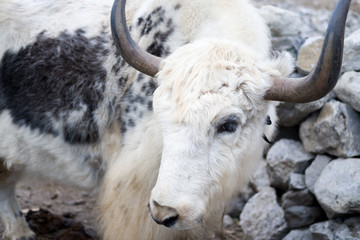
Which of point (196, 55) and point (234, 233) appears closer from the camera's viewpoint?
point (196, 55)

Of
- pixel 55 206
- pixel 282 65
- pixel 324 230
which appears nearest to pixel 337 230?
pixel 324 230

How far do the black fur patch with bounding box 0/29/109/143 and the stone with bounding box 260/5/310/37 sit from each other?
1942 millimetres

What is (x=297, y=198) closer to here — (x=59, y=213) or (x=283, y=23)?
(x=283, y=23)

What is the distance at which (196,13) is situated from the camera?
11.3 feet

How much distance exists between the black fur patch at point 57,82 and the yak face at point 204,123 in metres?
0.84

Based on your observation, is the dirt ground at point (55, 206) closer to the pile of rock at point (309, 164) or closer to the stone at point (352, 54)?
the pile of rock at point (309, 164)

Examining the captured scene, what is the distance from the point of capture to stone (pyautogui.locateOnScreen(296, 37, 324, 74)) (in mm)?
4230

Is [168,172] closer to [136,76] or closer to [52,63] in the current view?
[136,76]

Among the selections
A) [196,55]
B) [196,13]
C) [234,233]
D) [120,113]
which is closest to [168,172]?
[196,55]

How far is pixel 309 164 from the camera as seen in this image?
14.2ft

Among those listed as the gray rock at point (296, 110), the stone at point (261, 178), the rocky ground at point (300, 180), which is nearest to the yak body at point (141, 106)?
the rocky ground at point (300, 180)

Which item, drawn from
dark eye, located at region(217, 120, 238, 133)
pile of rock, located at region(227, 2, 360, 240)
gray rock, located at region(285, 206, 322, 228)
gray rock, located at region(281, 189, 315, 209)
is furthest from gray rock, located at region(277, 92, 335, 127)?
dark eye, located at region(217, 120, 238, 133)

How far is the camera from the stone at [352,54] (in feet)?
13.0

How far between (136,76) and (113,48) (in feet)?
0.91
